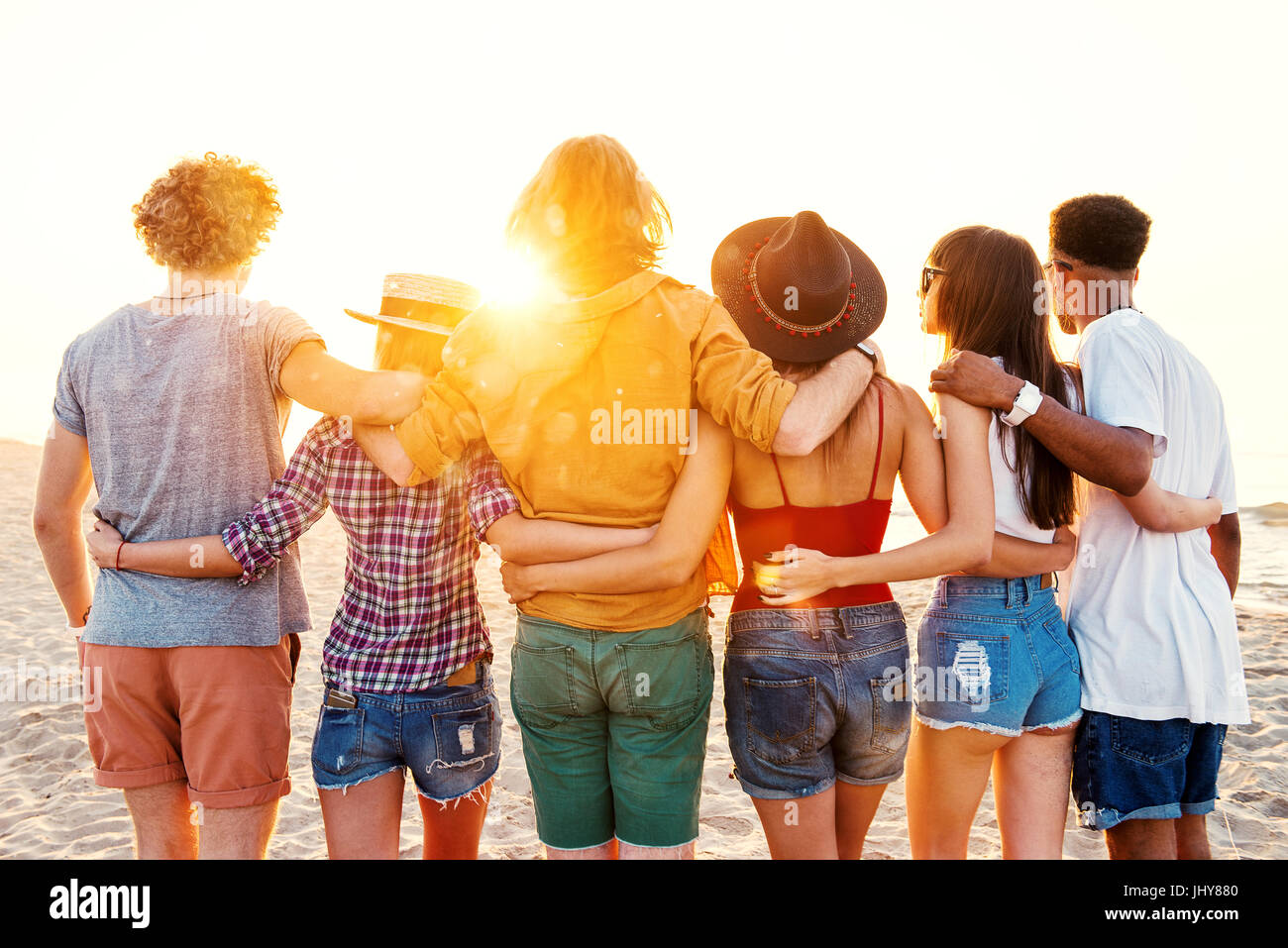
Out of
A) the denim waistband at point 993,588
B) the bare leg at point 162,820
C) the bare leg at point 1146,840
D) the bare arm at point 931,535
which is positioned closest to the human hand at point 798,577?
the bare arm at point 931,535

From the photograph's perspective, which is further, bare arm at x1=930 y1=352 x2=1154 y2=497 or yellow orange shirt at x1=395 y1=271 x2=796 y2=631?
bare arm at x1=930 y1=352 x2=1154 y2=497

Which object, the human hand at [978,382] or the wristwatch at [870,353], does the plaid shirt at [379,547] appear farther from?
the human hand at [978,382]

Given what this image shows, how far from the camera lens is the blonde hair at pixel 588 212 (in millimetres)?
1881

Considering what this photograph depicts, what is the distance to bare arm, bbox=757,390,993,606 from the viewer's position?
6.44ft

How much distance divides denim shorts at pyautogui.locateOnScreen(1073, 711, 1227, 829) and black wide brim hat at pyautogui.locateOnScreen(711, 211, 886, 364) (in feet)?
4.20

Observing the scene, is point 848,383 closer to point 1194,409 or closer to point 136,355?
point 1194,409

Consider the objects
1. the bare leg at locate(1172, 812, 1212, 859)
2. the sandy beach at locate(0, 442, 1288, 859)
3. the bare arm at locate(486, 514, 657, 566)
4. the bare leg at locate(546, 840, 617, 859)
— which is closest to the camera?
the bare arm at locate(486, 514, 657, 566)

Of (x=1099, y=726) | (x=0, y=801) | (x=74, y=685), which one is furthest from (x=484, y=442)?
(x=74, y=685)

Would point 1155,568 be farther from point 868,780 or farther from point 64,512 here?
point 64,512

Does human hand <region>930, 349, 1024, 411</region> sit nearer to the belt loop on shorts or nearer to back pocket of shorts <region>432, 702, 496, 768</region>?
the belt loop on shorts

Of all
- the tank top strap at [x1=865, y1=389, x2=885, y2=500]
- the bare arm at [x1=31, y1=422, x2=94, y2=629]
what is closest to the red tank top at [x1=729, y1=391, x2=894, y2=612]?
the tank top strap at [x1=865, y1=389, x2=885, y2=500]

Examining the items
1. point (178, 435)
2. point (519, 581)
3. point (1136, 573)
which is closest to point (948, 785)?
point (1136, 573)

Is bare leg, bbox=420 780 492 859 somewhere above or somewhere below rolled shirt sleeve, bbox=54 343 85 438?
below

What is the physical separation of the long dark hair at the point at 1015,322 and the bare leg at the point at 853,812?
854 mm
